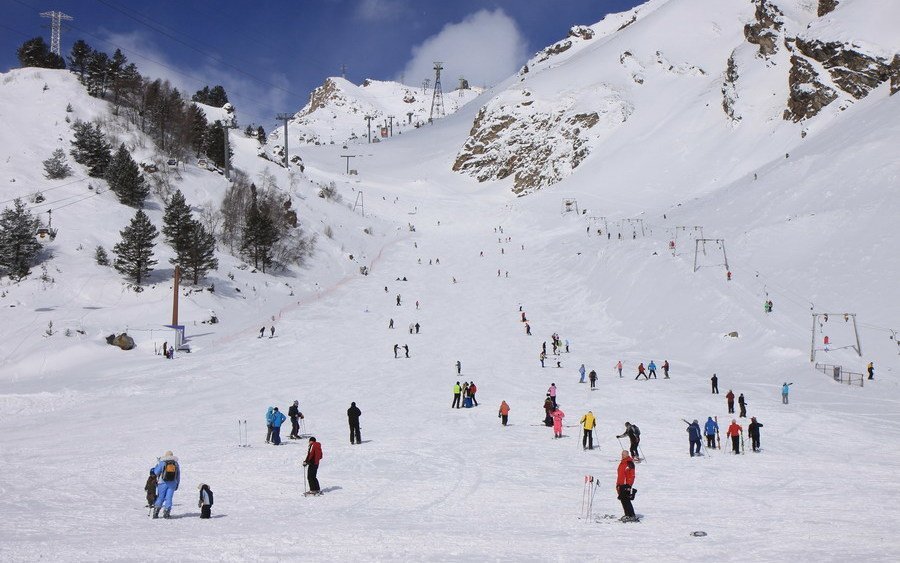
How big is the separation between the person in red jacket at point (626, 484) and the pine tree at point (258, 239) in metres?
50.5

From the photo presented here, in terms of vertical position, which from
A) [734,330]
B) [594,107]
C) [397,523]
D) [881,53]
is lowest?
[397,523]

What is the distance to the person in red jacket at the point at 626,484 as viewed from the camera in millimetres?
10977

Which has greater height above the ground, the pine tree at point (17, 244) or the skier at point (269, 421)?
the pine tree at point (17, 244)

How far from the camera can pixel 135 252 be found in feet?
147

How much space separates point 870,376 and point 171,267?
44571mm

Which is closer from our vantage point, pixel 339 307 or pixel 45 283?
pixel 45 283

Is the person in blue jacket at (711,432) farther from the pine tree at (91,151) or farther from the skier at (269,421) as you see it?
the pine tree at (91,151)

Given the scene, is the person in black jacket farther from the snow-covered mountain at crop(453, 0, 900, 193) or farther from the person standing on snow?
the snow-covered mountain at crop(453, 0, 900, 193)

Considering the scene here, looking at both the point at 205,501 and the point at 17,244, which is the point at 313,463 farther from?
the point at 17,244

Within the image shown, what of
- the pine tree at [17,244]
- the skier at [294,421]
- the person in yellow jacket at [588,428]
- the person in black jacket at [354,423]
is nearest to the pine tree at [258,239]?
the pine tree at [17,244]

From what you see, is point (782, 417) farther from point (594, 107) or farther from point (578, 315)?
point (594, 107)

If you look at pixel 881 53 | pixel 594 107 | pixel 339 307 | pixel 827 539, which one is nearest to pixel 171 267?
pixel 339 307

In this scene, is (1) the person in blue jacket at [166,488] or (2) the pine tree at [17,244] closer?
(1) the person in blue jacket at [166,488]

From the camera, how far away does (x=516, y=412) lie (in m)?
23.7
